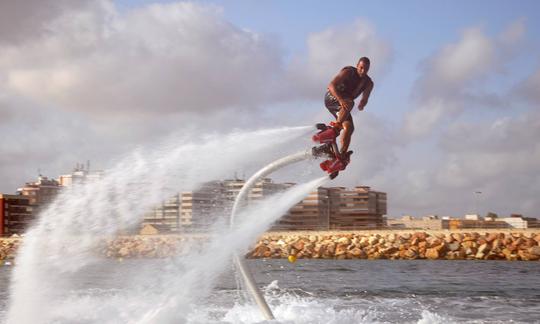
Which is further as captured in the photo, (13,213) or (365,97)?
(13,213)

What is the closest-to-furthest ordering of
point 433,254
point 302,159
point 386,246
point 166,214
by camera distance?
point 302,159
point 166,214
point 433,254
point 386,246

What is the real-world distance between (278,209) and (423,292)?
558 inches

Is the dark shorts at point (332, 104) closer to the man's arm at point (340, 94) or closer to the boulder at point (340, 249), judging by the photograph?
the man's arm at point (340, 94)

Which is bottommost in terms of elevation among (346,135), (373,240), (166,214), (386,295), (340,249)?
(340,249)

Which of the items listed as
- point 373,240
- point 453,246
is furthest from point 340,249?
point 453,246

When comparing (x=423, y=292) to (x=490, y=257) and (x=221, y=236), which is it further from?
(x=490, y=257)

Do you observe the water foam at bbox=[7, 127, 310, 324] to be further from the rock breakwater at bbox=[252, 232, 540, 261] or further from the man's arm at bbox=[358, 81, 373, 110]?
the rock breakwater at bbox=[252, 232, 540, 261]

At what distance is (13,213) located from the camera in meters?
144

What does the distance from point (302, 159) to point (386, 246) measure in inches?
1715

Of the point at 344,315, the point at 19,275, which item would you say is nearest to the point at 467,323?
the point at 344,315

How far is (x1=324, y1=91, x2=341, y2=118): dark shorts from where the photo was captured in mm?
13156

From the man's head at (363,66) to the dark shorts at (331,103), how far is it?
0.71 metres

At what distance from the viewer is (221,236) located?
14.8 metres

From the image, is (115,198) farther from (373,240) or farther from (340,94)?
(373,240)
